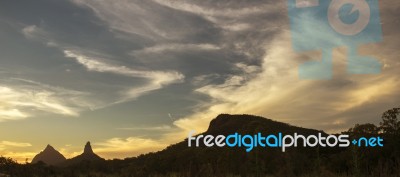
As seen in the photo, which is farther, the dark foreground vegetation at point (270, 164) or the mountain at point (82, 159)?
the mountain at point (82, 159)

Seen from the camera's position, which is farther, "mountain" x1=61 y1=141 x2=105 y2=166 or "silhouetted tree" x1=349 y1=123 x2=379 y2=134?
"mountain" x1=61 y1=141 x2=105 y2=166

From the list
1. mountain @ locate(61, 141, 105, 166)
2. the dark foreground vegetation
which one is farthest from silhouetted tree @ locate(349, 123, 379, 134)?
mountain @ locate(61, 141, 105, 166)

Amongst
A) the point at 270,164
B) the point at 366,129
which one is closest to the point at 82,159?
the point at 270,164

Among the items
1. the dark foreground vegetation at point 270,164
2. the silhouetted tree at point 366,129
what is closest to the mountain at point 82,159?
the dark foreground vegetation at point 270,164

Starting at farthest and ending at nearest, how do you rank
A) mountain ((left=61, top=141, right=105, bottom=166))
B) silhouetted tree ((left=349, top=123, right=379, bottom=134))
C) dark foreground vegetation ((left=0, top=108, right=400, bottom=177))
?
mountain ((left=61, top=141, right=105, bottom=166)) < silhouetted tree ((left=349, top=123, right=379, bottom=134)) < dark foreground vegetation ((left=0, top=108, right=400, bottom=177))

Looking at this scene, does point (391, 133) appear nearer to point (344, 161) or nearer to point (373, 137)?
point (373, 137)

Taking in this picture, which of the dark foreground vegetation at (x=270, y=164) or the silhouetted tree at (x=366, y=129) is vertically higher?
the silhouetted tree at (x=366, y=129)

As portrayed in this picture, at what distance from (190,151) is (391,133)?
27.5 meters

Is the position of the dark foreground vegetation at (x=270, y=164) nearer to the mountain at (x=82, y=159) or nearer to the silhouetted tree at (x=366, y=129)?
the silhouetted tree at (x=366, y=129)

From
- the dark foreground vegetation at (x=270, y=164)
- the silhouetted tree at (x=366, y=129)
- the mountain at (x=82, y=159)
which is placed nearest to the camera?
the dark foreground vegetation at (x=270, y=164)

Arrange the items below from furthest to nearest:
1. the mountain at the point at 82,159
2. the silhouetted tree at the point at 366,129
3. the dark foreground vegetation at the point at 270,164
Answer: the mountain at the point at 82,159 < the silhouetted tree at the point at 366,129 < the dark foreground vegetation at the point at 270,164

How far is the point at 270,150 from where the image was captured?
49.4 meters

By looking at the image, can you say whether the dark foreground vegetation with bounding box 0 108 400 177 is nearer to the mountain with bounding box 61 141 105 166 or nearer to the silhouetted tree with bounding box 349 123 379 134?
the silhouetted tree with bounding box 349 123 379 134

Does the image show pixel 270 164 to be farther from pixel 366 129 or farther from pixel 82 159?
pixel 82 159
